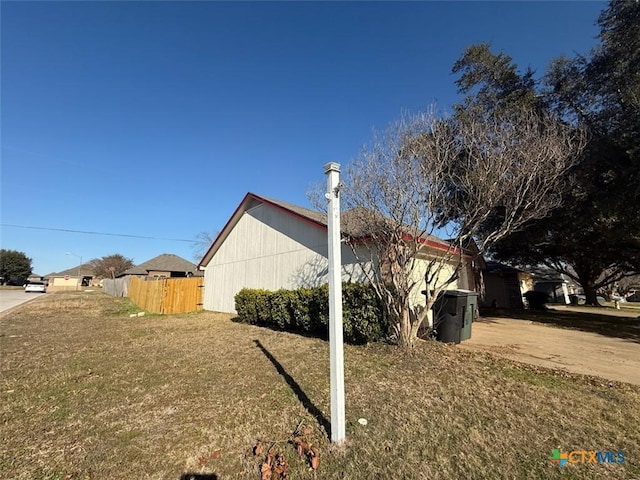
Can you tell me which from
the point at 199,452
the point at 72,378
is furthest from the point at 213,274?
the point at 199,452

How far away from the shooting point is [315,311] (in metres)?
8.80

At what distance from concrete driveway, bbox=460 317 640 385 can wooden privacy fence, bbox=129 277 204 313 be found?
1364cm

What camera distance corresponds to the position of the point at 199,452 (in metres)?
3.01

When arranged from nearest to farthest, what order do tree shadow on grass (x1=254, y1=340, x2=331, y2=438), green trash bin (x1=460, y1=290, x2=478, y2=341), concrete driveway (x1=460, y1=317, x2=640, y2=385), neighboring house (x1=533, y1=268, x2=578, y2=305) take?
tree shadow on grass (x1=254, y1=340, x2=331, y2=438) < concrete driveway (x1=460, y1=317, x2=640, y2=385) < green trash bin (x1=460, y1=290, x2=478, y2=341) < neighboring house (x1=533, y1=268, x2=578, y2=305)

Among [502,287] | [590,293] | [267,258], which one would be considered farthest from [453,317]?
[590,293]

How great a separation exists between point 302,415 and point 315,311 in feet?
16.7

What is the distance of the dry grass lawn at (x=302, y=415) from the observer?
9.18 feet

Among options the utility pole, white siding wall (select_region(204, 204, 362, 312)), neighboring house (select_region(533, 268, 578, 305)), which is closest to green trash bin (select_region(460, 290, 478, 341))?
white siding wall (select_region(204, 204, 362, 312))

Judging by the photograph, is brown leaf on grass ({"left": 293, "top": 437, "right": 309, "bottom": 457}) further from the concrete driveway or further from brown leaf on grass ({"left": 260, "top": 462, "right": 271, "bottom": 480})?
the concrete driveway

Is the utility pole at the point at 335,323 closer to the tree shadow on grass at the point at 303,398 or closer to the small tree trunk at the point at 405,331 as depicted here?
the tree shadow on grass at the point at 303,398

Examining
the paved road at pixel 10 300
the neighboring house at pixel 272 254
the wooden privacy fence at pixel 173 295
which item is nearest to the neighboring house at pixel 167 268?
the paved road at pixel 10 300

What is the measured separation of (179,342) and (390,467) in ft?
23.2

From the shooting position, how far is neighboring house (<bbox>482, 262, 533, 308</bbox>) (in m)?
20.4

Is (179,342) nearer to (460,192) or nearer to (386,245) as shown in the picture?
(386,245)
